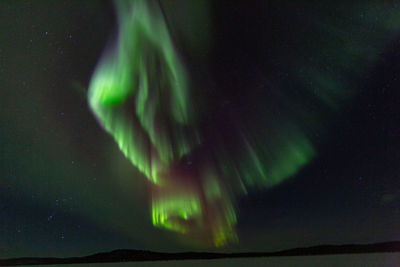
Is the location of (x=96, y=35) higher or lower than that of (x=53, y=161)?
higher

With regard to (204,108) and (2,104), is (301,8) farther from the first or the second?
(2,104)

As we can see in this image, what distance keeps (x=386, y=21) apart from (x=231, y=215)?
2.15 feet

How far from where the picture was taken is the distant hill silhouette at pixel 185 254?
0.95 meters

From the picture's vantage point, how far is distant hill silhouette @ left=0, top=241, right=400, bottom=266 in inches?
37.4

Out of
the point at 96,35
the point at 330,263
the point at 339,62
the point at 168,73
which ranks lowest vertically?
the point at 330,263

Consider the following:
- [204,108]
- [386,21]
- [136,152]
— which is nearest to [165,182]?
[136,152]

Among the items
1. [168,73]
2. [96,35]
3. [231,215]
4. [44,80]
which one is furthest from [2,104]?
[231,215]

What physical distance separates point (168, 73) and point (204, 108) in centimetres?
13

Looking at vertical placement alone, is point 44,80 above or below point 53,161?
above

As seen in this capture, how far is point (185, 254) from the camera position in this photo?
38.1 inches

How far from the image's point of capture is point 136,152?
0.96m

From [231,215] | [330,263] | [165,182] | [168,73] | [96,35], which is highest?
[96,35]

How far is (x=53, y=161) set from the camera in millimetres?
973

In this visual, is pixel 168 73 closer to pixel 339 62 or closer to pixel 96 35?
pixel 96 35
